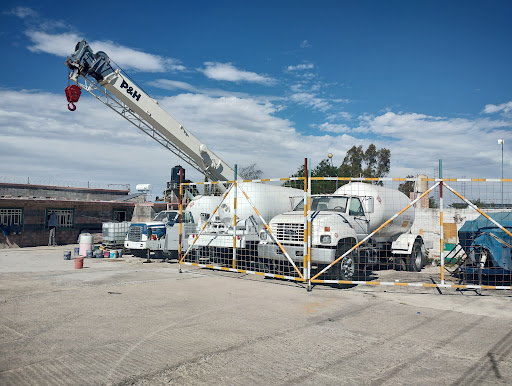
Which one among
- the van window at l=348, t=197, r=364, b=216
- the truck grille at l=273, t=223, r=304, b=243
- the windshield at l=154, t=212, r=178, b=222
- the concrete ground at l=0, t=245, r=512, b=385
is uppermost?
the van window at l=348, t=197, r=364, b=216

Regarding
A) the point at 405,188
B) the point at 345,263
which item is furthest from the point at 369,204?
the point at 405,188

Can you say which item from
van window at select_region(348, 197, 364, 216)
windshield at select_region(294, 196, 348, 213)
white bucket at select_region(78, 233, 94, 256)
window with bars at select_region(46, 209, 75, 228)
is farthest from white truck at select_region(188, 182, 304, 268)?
window with bars at select_region(46, 209, 75, 228)

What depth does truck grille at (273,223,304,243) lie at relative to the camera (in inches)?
418

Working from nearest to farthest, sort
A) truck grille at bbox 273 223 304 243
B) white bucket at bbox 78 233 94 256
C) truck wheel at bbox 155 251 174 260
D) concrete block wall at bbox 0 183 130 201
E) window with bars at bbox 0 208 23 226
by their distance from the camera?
truck grille at bbox 273 223 304 243 < truck wheel at bbox 155 251 174 260 < white bucket at bbox 78 233 94 256 < window with bars at bbox 0 208 23 226 < concrete block wall at bbox 0 183 130 201

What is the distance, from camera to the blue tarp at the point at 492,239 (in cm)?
1007

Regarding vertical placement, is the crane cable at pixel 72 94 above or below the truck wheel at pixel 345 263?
above

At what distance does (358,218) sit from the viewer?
38.7 ft

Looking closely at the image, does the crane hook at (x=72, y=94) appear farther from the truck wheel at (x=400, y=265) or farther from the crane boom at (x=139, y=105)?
the truck wheel at (x=400, y=265)

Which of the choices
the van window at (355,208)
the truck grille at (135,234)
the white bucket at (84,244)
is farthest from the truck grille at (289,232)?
the white bucket at (84,244)

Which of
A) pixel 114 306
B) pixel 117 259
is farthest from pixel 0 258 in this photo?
pixel 114 306

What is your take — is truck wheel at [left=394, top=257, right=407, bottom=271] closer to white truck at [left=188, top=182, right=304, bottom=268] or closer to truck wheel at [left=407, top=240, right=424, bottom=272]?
truck wheel at [left=407, top=240, right=424, bottom=272]

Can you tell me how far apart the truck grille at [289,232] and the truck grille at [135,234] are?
27.1 feet

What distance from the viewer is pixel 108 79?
51.0ft

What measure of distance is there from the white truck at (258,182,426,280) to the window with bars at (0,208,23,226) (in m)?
18.0
